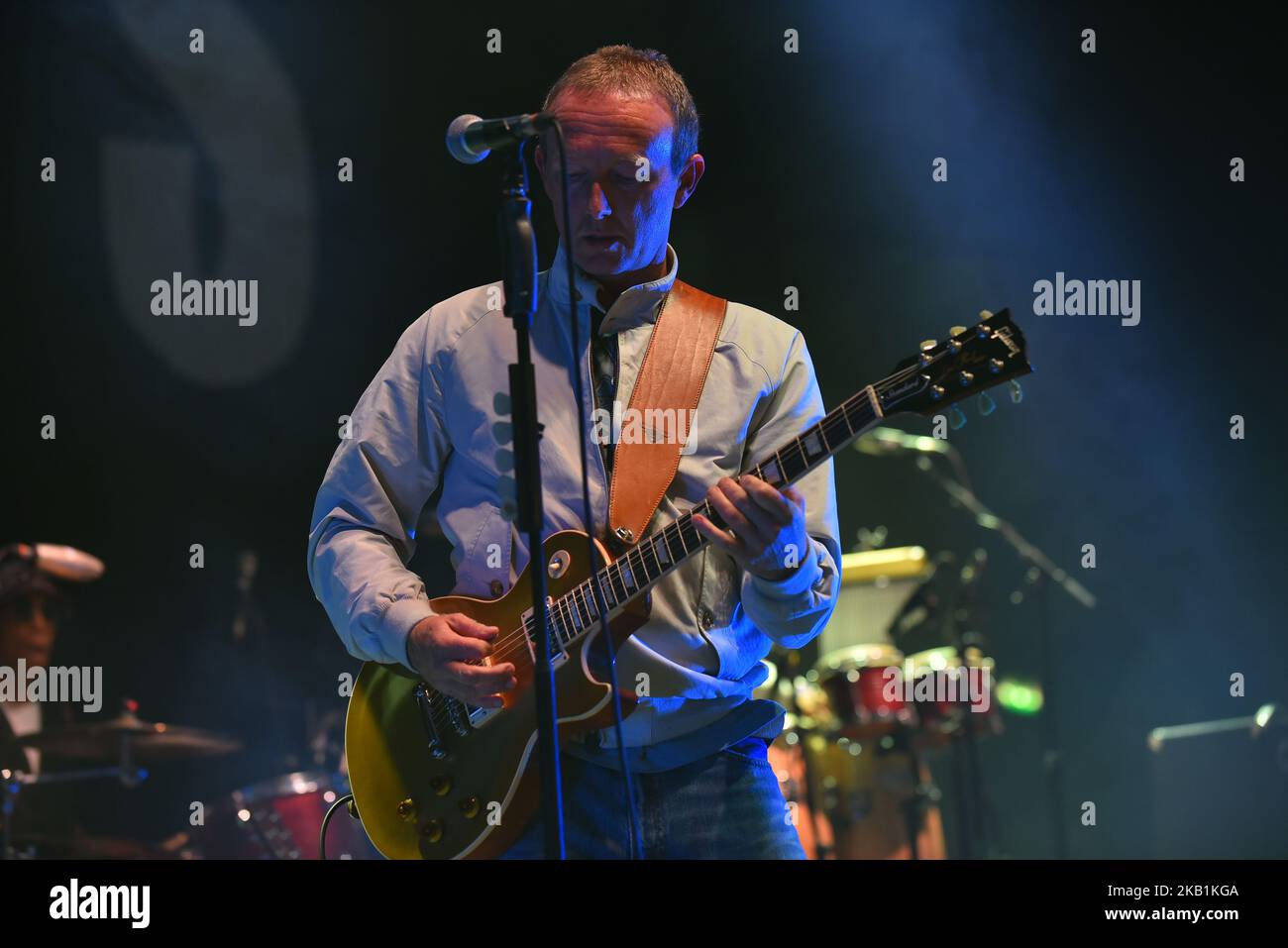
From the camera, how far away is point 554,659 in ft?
7.77

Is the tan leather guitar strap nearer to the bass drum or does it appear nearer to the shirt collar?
the shirt collar

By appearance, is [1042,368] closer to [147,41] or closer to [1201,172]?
[1201,172]

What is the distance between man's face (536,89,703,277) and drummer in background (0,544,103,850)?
3.00m

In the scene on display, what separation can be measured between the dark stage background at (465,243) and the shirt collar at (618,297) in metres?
1.90

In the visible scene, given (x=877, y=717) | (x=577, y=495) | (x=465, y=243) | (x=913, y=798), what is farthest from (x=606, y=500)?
(x=913, y=798)

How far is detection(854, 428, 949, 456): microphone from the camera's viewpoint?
574 centimetres

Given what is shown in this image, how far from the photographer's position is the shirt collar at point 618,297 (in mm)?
2605

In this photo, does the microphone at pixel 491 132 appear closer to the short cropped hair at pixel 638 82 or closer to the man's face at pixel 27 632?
the short cropped hair at pixel 638 82

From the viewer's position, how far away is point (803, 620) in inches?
90.4

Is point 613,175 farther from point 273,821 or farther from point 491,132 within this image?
point 273,821

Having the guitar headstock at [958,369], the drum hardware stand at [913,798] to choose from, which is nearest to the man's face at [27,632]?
the drum hardware stand at [913,798]

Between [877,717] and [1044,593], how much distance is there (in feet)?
3.64

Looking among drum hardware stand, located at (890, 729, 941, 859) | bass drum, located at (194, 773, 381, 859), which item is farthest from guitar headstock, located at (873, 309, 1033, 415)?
drum hardware stand, located at (890, 729, 941, 859)

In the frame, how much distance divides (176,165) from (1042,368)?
13.1 ft
